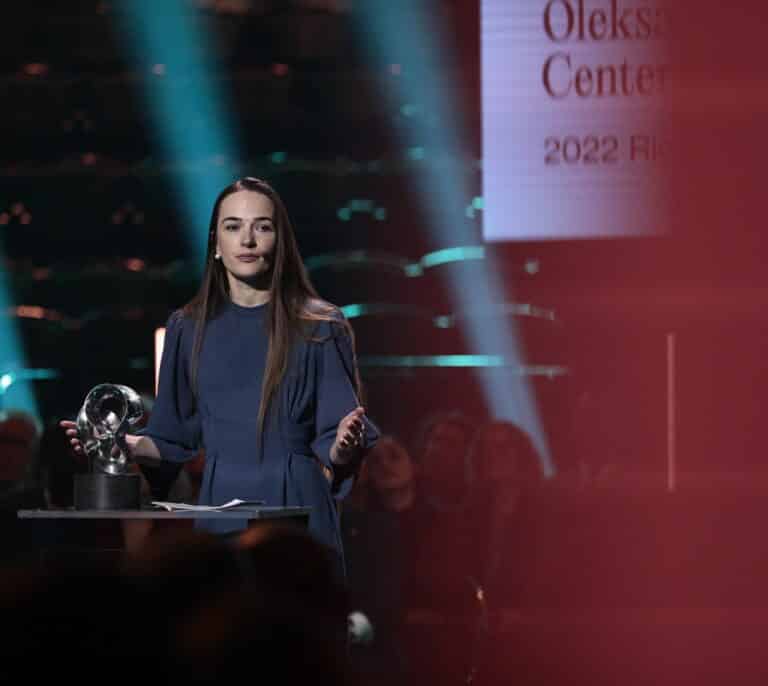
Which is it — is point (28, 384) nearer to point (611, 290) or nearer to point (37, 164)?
point (37, 164)

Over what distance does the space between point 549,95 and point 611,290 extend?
42.0 inches

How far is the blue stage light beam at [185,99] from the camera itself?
6.48 meters

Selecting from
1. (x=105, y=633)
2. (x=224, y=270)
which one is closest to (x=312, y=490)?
(x=224, y=270)

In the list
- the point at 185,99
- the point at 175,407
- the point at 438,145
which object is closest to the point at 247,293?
the point at 175,407

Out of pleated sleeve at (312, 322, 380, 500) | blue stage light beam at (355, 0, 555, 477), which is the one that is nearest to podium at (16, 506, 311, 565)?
pleated sleeve at (312, 322, 380, 500)

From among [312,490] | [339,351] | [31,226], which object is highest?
[31,226]

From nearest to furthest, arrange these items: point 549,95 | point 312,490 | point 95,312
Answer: point 312,490 → point 549,95 → point 95,312

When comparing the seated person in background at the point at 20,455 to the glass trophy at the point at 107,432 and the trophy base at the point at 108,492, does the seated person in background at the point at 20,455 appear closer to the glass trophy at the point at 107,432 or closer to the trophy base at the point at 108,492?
the glass trophy at the point at 107,432

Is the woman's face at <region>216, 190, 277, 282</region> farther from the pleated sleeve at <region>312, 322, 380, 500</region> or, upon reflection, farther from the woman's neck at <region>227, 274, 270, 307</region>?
the pleated sleeve at <region>312, 322, 380, 500</region>

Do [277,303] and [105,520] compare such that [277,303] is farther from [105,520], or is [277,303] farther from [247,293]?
[105,520]

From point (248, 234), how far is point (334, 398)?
0.89 ft

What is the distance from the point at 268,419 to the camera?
2.29 metres

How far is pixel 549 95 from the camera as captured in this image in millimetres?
5684

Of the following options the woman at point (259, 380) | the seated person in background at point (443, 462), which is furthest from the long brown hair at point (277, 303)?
the seated person in background at point (443, 462)
